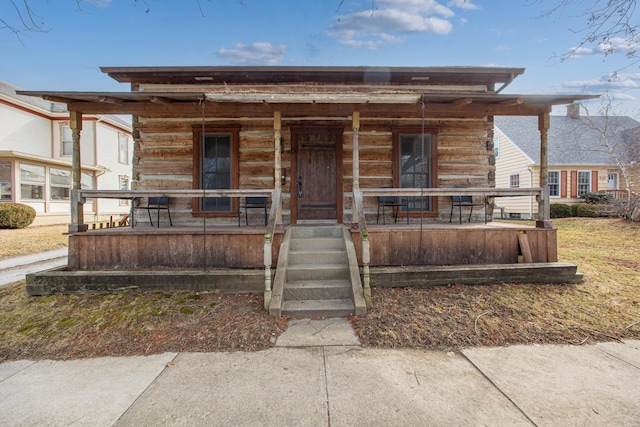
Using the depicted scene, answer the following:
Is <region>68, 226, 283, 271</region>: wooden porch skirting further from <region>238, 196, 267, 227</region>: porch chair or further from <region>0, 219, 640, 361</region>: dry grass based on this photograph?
<region>238, 196, 267, 227</region>: porch chair

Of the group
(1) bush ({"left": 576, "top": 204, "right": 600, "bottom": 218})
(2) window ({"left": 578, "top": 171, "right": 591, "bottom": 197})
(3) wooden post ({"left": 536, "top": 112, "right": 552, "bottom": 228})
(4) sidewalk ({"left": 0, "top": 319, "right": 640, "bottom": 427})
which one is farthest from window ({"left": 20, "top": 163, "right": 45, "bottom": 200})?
(2) window ({"left": 578, "top": 171, "right": 591, "bottom": 197})

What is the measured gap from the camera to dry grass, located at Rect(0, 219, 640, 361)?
3.62m

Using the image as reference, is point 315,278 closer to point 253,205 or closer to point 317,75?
point 253,205

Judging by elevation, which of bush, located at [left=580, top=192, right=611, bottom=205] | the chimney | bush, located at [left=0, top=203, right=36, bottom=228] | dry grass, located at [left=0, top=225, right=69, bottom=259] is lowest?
dry grass, located at [left=0, top=225, right=69, bottom=259]

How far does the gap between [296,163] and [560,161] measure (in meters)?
18.3

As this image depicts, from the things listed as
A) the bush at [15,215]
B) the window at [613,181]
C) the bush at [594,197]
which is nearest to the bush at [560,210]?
the bush at [594,197]

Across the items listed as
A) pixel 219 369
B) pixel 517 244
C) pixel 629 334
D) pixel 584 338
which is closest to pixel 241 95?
pixel 219 369

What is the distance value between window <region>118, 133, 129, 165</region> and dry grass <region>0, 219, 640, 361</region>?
18961 millimetres

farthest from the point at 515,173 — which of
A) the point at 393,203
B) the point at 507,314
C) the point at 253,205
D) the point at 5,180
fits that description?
the point at 5,180

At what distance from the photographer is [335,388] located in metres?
2.74

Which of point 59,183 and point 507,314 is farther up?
point 59,183

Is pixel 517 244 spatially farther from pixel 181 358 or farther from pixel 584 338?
pixel 181 358

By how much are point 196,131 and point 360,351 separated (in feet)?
20.6

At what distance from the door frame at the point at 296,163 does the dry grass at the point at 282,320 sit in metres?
2.85
